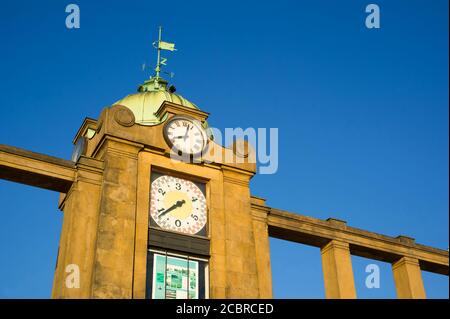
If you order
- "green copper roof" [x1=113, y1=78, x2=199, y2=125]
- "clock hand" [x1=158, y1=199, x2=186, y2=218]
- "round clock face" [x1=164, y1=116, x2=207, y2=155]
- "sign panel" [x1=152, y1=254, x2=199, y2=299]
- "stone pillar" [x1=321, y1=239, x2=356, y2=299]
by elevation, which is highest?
"green copper roof" [x1=113, y1=78, x2=199, y2=125]

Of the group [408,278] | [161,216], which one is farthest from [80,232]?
[408,278]

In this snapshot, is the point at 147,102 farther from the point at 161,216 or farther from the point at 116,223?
the point at 116,223

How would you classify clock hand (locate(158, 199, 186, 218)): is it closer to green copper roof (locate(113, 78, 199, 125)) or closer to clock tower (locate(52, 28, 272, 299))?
clock tower (locate(52, 28, 272, 299))

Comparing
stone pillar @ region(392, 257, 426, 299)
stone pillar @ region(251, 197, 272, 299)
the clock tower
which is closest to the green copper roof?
the clock tower

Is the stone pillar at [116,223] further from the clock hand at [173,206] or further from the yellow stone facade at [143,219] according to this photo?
the clock hand at [173,206]

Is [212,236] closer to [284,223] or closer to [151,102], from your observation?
[284,223]

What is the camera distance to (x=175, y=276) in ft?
87.2

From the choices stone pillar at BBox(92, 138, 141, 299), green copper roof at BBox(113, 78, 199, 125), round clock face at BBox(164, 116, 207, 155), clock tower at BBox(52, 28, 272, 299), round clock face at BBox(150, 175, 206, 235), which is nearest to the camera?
stone pillar at BBox(92, 138, 141, 299)

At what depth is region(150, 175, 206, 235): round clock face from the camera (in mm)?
27812

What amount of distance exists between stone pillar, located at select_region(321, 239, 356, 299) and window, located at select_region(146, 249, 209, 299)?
279 inches

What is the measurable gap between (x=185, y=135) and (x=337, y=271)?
9350 mm

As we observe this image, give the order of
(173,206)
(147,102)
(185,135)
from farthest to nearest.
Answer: (147,102)
(185,135)
(173,206)
